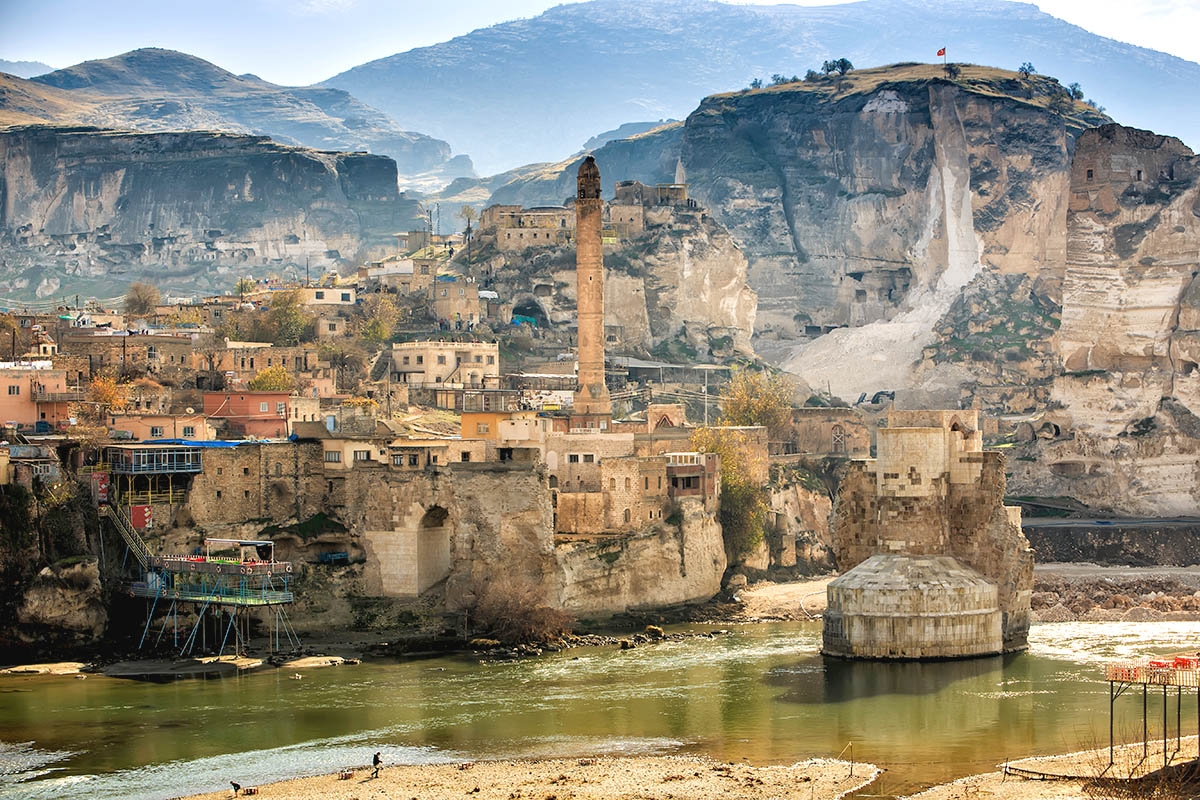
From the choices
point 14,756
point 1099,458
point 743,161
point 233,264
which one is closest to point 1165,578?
point 1099,458

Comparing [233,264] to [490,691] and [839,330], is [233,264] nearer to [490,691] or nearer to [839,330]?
[839,330]

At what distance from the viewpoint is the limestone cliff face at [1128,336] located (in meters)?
86.0

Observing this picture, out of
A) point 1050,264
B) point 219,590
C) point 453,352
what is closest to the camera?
point 219,590

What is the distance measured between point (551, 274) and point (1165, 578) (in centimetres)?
3321

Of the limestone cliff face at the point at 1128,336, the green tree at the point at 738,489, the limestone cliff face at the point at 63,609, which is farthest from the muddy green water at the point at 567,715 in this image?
the limestone cliff face at the point at 1128,336

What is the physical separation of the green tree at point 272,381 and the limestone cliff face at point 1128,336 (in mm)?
32789

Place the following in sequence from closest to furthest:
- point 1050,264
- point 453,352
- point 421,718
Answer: point 421,718 < point 453,352 < point 1050,264

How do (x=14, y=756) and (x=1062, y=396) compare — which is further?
(x=1062, y=396)

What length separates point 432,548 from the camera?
57.4 metres

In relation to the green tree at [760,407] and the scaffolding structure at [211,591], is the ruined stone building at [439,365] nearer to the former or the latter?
the green tree at [760,407]

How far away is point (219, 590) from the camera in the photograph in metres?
53.2

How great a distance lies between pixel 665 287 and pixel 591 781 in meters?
57.5

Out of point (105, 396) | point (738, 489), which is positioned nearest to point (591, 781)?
point (738, 489)

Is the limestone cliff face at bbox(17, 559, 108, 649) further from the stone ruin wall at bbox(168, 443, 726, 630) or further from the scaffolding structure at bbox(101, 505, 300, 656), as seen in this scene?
the stone ruin wall at bbox(168, 443, 726, 630)
